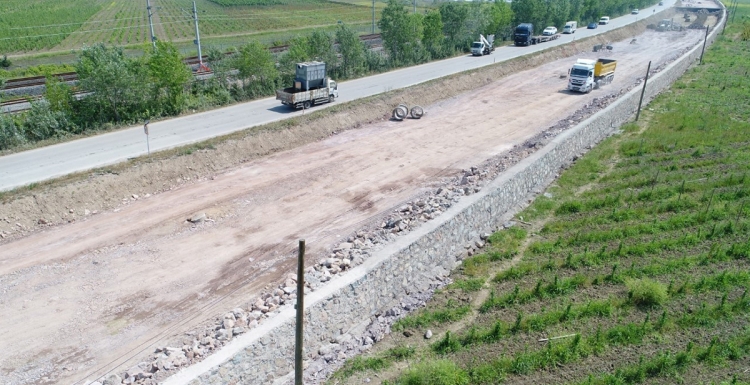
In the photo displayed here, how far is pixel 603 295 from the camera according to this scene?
13352 millimetres

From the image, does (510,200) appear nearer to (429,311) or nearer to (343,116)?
(429,311)

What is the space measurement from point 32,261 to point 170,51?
698 inches

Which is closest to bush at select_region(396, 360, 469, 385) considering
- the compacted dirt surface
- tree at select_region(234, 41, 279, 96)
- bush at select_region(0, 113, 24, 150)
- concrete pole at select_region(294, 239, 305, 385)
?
concrete pole at select_region(294, 239, 305, 385)

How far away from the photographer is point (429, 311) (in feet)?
44.6

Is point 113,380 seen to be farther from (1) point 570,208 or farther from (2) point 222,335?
(1) point 570,208

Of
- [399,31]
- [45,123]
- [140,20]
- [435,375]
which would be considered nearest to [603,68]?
[399,31]

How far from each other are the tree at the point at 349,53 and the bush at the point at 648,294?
3395cm

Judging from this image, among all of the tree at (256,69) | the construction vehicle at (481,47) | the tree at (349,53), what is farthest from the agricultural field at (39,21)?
the construction vehicle at (481,47)

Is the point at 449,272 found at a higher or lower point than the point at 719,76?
lower

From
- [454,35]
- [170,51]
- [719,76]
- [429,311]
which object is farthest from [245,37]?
[429,311]

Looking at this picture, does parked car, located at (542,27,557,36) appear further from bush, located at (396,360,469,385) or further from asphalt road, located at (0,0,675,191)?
bush, located at (396,360,469,385)

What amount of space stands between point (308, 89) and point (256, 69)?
4.69m

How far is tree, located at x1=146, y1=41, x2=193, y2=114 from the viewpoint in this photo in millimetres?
29967

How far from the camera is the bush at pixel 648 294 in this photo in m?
12.7
